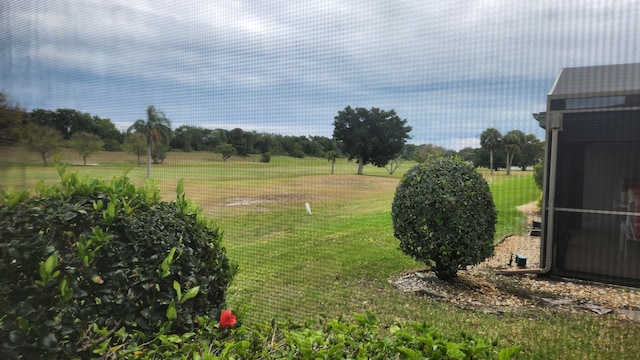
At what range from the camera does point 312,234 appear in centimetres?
166

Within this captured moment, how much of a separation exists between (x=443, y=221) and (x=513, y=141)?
3.43 ft

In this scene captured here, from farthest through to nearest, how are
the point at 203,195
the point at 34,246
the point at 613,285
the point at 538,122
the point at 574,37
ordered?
the point at 203,195, the point at 613,285, the point at 538,122, the point at 574,37, the point at 34,246

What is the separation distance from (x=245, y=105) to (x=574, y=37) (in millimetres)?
1031

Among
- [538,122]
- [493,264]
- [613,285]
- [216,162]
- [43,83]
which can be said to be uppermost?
[43,83]

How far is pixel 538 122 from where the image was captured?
109 centimetres

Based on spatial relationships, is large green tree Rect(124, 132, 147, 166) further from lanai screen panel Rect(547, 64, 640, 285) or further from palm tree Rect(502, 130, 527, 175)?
lanai screen panel Rect(547, 64, 640, 285)

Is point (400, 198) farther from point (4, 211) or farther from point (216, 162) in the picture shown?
point (4, 211)

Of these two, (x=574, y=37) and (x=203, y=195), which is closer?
(x=574, y=37)

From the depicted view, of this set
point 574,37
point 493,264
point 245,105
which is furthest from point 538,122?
point 493,264

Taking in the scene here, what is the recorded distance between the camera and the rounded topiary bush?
6.52ft

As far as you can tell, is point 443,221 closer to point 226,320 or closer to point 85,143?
point 226,320

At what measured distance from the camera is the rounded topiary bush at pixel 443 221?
1.99m

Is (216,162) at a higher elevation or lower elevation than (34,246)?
higher

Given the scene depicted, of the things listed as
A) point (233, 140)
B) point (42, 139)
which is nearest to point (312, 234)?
point (233, 140)
